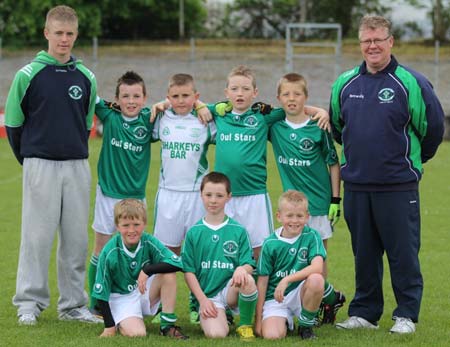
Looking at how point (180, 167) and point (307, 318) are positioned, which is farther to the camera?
point (180, 167)

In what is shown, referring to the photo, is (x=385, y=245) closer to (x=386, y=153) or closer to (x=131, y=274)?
(x=386, y=153)

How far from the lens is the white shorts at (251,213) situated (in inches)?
305

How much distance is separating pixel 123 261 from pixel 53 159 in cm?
92

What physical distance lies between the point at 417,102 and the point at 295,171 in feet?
3.78

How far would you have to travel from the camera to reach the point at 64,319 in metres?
7.58

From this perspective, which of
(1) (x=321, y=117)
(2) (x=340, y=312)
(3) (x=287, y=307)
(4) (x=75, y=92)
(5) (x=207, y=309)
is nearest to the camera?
(5) (x=207, y=309)

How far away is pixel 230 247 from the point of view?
23.7 feet

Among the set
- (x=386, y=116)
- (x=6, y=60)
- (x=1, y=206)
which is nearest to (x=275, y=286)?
(x=386, y=116)

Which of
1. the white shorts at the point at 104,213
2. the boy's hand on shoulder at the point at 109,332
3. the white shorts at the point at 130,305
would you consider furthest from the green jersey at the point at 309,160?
the boy's hand on shoulder at the point at 109,332

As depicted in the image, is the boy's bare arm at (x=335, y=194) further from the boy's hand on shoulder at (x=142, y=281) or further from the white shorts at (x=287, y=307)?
the boy's hand on shoulder at (x=142, y=281)

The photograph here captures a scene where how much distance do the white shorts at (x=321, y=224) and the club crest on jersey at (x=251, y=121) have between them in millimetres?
834

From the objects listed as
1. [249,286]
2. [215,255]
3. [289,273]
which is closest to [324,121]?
[289,273]

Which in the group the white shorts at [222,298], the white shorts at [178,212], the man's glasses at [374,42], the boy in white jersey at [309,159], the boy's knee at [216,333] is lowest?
the boy's knee at [216,333]

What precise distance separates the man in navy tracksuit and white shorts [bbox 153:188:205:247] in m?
1.20
